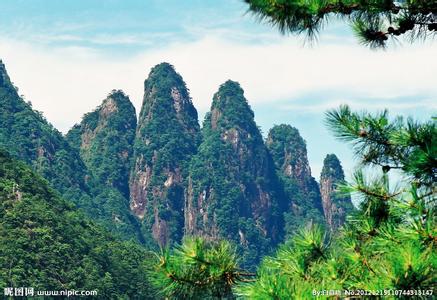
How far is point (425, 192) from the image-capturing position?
4035mm

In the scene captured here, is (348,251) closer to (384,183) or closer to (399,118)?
(384,183)

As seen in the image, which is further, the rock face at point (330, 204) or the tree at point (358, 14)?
the rock face at point (330, 204)

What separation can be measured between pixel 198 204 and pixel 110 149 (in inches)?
418

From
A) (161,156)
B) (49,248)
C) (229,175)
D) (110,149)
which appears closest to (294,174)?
(229,175)

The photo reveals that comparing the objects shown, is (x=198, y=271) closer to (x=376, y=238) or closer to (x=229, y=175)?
(x=376, y=238)

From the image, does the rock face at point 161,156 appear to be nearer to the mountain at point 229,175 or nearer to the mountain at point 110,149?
the mountain at point 110,149

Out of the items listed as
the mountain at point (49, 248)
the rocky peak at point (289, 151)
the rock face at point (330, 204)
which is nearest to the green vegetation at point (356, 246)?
the mountain at point (49, 248)

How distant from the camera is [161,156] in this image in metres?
78.4

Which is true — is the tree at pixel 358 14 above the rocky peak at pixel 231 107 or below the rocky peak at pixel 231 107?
below

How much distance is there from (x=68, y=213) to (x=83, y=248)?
11.2 feet

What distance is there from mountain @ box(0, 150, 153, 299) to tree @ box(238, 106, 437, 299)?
2714 centimetres

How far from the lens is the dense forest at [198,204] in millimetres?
3984

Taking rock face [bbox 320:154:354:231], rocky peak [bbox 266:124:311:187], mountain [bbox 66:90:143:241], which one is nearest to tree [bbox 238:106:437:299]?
mountain [bbox 66:90:143:241]

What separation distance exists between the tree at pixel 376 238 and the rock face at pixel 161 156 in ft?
240
